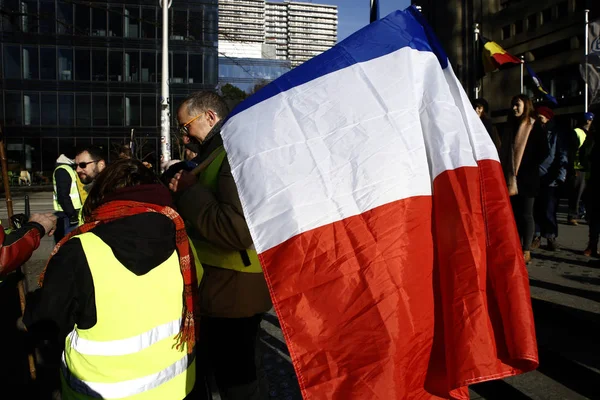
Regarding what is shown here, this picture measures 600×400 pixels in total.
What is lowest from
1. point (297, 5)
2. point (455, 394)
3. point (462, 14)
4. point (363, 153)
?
point (455, 394)

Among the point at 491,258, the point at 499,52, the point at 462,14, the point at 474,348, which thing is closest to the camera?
the point at 474,348

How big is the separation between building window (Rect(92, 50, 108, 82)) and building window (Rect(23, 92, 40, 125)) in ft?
14.4

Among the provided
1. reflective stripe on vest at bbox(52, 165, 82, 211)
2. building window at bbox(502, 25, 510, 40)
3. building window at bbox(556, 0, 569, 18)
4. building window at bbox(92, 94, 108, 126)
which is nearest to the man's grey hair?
reflective stripe on vest at bbox(52, 165, 82, 211)

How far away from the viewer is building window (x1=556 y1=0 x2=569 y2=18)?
3416 centimetres

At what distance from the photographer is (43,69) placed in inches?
1561

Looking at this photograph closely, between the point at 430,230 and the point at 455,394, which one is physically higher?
the point at 430,230

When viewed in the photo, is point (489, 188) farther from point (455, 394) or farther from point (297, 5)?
point (297, 5)

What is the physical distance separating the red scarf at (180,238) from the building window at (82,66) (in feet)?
137

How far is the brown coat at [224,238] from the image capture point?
234cm

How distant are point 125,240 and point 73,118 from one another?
41.9 m

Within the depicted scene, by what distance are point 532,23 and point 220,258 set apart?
4205 cm

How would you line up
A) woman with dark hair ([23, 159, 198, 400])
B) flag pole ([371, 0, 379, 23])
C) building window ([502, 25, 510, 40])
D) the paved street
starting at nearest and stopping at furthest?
woman with dark hair ([23, 159, 198, 400]) → flag pole ([371, 0, 379, 23]) → the paved street → building window ([502, 25, 510, 40])

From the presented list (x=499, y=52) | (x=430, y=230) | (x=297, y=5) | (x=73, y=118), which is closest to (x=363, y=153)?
(x=430, y=230)

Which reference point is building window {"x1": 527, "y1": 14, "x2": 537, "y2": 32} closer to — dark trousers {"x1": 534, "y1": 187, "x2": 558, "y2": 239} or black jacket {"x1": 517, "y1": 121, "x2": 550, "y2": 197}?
dark trousers {"x1": 534, "y1": 187, "x2": 558, "y2": 239}
